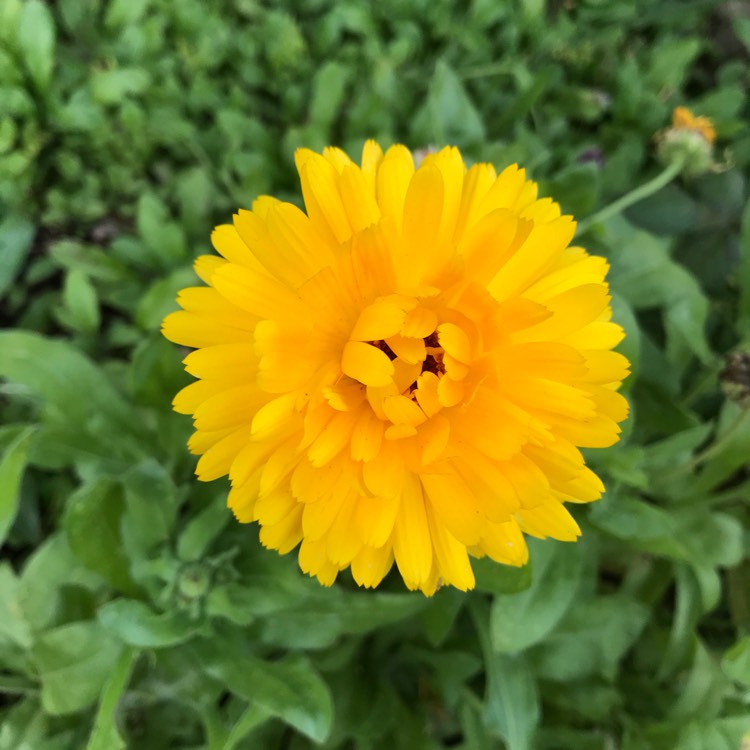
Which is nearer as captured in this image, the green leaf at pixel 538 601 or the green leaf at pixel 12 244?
the green leaf at pixel 538 601

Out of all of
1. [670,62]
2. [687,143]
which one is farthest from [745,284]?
[670,62]

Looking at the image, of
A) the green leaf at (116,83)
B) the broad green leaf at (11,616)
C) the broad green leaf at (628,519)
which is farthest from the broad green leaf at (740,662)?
the green leaf at (116,83)

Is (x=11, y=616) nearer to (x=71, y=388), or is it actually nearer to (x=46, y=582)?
(x=46, y=582)

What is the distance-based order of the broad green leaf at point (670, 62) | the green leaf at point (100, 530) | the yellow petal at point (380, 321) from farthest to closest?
the broad green leaf at point (670, 62) → the green leaf at point (100, 530) → the yellow petal at point (380, 321)

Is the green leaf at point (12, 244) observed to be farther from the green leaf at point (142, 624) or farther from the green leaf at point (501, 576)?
the green leaf at point (501, 576)

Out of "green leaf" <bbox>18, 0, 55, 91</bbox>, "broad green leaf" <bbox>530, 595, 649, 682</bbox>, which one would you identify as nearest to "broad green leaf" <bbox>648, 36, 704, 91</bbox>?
"broad green leaf" <bbox>530, 595, 649, 682</bbox>

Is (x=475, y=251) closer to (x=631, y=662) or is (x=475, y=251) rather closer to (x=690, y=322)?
(x=690, y=322)
